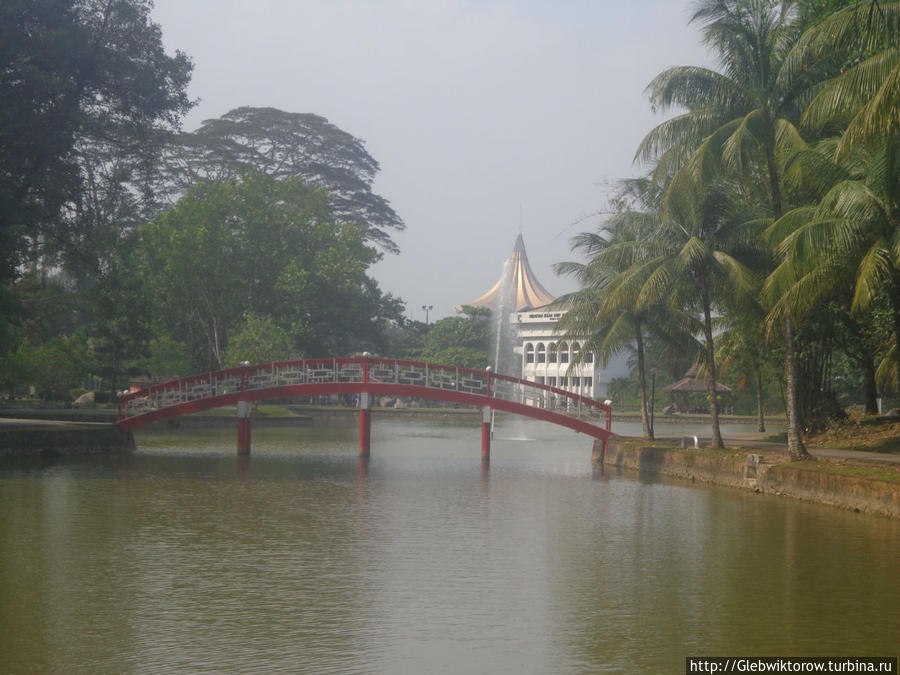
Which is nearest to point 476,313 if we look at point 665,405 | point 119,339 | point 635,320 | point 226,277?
point 665,405

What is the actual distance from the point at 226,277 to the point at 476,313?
35654 mm

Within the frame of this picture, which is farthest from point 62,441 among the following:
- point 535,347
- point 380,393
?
point 535,347

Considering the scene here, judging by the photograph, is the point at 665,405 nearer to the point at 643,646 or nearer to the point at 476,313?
the point at 476,313

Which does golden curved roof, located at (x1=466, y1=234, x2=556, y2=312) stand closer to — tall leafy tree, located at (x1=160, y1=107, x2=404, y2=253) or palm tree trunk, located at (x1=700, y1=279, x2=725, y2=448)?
tall leafy tree, located at (x1=160, y1=107, x2=404, y2=253)

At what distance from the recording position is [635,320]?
31938 millimetres

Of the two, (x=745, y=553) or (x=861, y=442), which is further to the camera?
(x=861, y=442)

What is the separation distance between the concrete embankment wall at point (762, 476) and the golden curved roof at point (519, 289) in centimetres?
7704

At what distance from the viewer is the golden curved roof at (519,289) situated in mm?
110250

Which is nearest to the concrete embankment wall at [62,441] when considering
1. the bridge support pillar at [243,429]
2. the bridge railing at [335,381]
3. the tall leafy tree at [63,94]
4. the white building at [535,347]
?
the bridge railing at [335,381]

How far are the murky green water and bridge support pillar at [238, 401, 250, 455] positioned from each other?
26.5ft

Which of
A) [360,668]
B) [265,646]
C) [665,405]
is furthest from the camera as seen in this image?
[665,405]

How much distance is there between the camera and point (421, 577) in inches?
527

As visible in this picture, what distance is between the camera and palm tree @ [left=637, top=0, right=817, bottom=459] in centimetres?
2339

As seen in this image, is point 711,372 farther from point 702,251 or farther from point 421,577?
point 421,577
